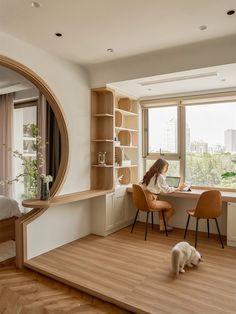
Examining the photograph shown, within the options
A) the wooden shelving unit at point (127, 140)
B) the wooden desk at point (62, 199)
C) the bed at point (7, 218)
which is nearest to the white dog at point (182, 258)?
the wooden desk at point (62, 199)

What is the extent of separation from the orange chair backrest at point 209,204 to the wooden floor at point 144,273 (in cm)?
50

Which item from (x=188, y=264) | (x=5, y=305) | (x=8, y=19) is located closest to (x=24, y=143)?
(x=8, y=19)

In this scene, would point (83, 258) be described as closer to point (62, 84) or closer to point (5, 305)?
point (5, 305)

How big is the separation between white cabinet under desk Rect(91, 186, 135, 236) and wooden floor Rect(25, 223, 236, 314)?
19 cm

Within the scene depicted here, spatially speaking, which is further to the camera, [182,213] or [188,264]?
[182,213]

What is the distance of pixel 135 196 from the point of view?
4.01 m

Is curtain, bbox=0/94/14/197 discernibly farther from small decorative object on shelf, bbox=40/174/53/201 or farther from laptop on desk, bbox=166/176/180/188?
laptop on desk, bbox=166/176/180/188

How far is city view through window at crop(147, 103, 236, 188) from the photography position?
14.0 ft

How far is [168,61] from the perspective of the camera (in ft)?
11.2

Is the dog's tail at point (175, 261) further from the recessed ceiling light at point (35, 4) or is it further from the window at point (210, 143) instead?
the recessed ceiling light at point (35, 4)

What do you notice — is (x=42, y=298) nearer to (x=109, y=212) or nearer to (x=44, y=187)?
(x=44, y=187)

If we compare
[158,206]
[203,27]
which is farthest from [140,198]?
[203,27]

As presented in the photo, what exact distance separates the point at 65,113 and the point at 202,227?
2909 mm

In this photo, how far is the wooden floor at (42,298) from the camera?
2268 mm
